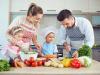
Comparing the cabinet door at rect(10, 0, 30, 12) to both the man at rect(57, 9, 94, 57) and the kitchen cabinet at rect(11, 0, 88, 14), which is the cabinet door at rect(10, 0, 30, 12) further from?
the man at rect(57, 9, 94, 57)

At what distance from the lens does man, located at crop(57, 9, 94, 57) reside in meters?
2.27

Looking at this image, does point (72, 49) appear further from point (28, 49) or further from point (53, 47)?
point (28, 49)

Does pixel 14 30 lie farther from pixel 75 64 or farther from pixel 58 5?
pixel 58 5

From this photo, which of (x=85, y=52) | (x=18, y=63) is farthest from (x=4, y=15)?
(x=18, y=63)

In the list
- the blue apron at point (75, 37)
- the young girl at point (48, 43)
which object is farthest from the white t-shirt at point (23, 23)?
the blue apron at point (75, 37)

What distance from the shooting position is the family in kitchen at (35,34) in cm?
208

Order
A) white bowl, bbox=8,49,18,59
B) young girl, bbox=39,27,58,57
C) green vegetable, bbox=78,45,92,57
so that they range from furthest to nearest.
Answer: young girl, bbox=39,27,58,57 → green vegetable, bbox=78,45,92,57 → white bowl, bbox=8,49,18,59

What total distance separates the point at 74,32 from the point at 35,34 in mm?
397

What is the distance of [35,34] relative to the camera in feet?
8.39

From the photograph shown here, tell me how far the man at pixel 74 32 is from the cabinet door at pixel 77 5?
1.95 metres

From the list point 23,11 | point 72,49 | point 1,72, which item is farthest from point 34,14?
point 23,11

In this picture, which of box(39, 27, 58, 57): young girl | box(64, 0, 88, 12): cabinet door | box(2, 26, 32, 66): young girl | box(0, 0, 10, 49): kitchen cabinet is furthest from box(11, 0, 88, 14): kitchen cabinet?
box(2, 26, 32, 66): young girl

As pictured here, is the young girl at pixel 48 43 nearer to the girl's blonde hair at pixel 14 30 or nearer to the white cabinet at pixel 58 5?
the girl's blonde hair at pixel 14 30

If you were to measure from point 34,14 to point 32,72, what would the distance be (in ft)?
2.55
